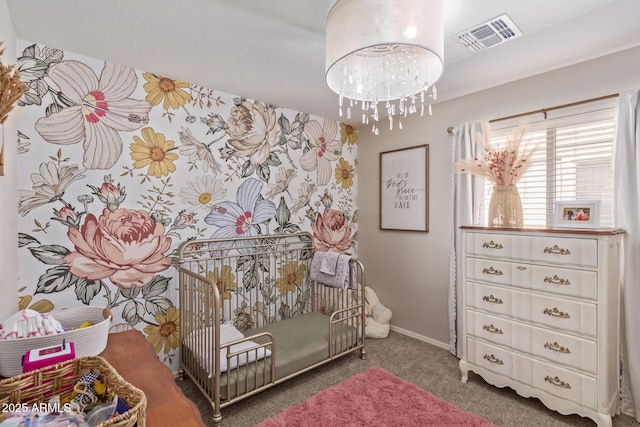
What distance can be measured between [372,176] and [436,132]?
0.88m

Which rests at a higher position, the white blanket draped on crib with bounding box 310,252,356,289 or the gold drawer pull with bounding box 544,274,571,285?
the gold drawer pull with bounding box 544,274,571,285

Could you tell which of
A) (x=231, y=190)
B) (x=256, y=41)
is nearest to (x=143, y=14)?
(x=256, y=41)

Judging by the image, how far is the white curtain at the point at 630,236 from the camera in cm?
193

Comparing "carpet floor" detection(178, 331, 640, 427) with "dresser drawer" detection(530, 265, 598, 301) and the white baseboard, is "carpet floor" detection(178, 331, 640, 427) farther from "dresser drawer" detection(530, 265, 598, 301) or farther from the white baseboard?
"dresser drawer" detection(530, 265, 598, 301)

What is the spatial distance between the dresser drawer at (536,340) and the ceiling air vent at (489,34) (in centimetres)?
182

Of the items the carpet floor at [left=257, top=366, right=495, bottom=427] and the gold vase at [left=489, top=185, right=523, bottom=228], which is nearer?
the carpet floor at [left=257, top=366, right=495, bottom=427]

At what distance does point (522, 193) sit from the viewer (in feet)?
8.21

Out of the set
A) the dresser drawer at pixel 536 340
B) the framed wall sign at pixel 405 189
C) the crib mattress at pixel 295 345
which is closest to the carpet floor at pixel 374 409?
the crib mattress at pixel 295 345

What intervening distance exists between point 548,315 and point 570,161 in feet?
3.80

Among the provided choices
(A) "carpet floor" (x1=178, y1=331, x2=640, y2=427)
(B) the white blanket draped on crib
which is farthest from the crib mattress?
(B) the white blanket draped on crib

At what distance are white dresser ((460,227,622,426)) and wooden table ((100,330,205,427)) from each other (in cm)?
204

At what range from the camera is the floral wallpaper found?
6.28ft

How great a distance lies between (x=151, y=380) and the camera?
1.19m

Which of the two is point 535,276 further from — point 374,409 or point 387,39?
point 387,39
